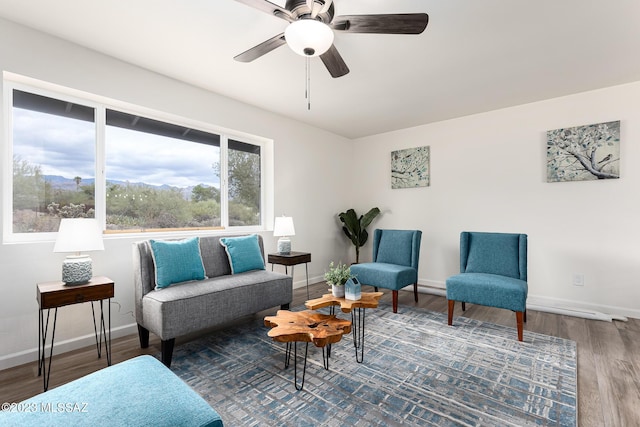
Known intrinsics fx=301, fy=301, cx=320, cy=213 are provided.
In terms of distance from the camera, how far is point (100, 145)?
2.78m

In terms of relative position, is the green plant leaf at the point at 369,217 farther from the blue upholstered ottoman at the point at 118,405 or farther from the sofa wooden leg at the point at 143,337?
the blue upholstered ottoman at the point at 118,405

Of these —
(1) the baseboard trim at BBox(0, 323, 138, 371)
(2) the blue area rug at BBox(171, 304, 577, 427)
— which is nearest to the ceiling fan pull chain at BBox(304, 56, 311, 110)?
(2) the blue area rug at BBox(171, 304, 577, 427)

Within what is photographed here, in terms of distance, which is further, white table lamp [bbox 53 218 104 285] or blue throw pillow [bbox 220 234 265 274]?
blue throw pillow [bbox 220 234 265 274]

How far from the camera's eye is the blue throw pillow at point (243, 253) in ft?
10.3

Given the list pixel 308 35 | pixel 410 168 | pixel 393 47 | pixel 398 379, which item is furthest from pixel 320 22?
pixel 410 168

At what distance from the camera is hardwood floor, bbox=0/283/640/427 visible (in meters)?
1.73

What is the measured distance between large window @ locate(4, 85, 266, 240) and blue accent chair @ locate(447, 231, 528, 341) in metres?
2.65

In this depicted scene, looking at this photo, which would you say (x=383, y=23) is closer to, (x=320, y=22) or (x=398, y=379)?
(x=320, y=22)

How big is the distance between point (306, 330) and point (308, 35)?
1.72 m

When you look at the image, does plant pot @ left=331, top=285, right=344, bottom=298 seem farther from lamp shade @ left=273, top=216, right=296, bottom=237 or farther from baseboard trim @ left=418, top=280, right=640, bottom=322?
baseboard trim @ left=418, top=280, right=640, bottom=322

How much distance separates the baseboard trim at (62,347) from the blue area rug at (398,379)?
0.71m

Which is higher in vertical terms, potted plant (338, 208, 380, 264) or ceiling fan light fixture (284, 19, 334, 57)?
ceiling fan light fixture (284, 19, 334, 57)

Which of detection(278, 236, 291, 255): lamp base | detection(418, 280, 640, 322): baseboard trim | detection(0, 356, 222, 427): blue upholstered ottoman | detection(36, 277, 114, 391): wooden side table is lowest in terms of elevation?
detection(418, 280, 640, 322): baseboard trim

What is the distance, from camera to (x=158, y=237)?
10.1 feet
